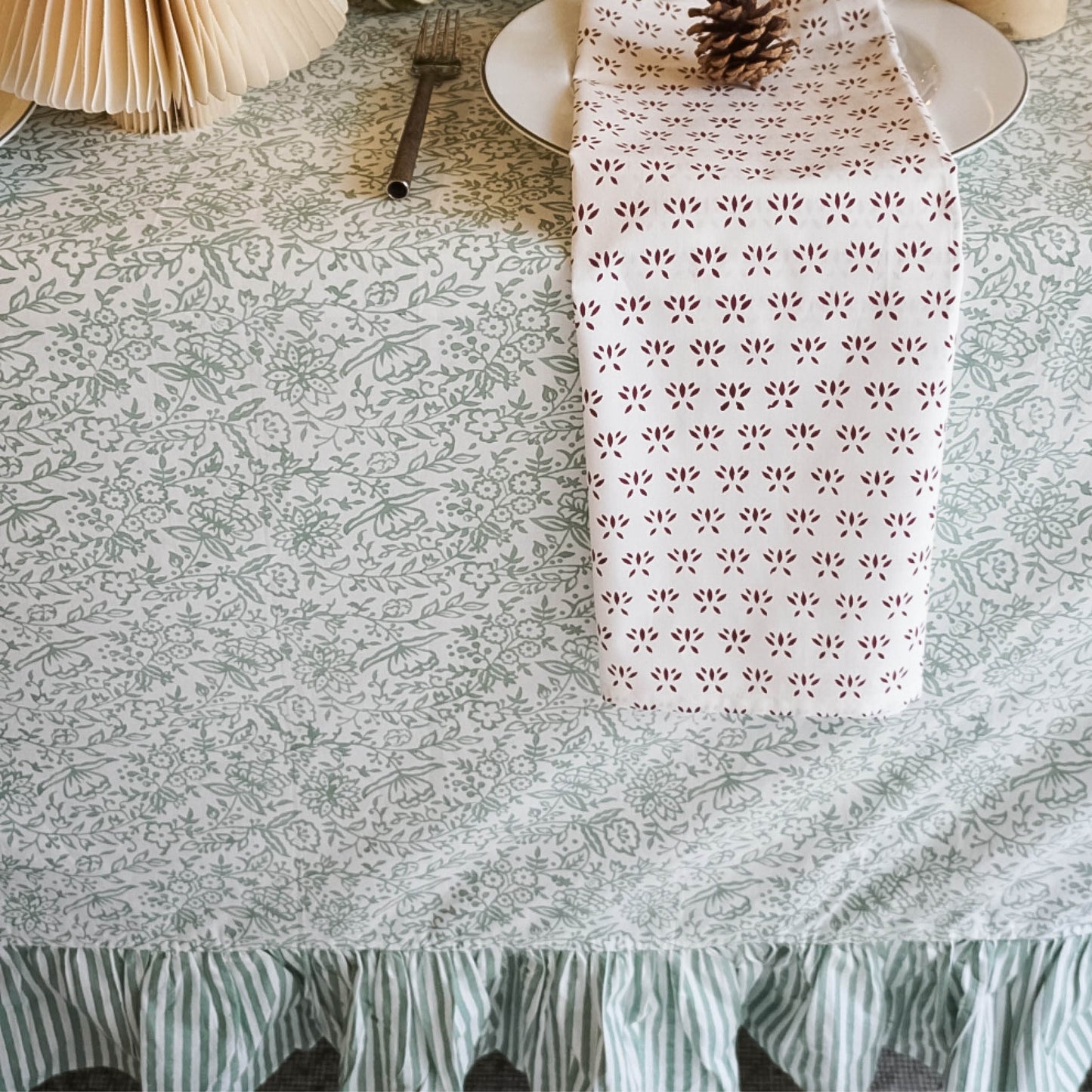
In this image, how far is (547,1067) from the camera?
888mm

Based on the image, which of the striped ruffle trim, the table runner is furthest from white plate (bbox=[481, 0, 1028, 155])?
the striped ruffle trim

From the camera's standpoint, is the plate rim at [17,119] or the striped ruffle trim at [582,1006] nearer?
the plate rim at [17,119]

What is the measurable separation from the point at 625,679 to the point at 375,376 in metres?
0.23

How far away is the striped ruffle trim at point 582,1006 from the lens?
86 centimetres

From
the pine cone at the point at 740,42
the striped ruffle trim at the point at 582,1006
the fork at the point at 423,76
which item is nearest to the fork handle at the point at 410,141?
the fork at the point at 423,76

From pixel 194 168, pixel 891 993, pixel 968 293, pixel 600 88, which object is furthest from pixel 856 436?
pixel 891 993

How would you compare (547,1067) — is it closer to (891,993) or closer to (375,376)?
(891,993)

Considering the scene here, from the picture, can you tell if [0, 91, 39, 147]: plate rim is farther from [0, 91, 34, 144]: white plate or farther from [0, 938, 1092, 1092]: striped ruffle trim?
[0, 938, 1092, 1092]: striped ruffle trim

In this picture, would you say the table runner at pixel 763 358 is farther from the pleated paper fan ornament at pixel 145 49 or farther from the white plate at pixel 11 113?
the white plate at pixel 11 113

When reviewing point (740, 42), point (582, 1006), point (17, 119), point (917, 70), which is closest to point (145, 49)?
point (17, 119)

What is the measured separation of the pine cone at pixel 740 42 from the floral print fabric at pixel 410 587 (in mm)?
117

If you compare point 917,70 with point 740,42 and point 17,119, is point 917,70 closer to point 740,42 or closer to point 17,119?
point 740,42

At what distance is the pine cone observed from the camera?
0.64 metres

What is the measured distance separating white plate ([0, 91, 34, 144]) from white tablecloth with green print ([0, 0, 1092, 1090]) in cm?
2
